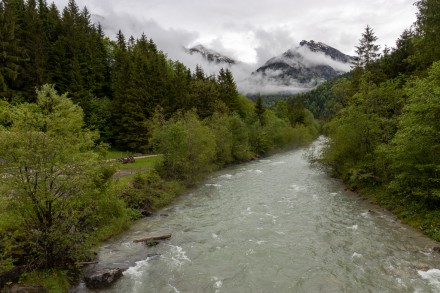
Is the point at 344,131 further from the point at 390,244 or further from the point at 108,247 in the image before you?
the point at 108,247

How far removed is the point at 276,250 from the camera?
19812 millimetres

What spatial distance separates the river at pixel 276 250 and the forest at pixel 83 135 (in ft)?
8.90

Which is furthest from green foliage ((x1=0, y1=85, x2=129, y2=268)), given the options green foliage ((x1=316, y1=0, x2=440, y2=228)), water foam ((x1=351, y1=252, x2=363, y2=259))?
green foliage ((x1=316, y1=0, x2=440, y2=228))

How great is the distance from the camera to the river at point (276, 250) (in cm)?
1591

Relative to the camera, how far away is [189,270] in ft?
57.7

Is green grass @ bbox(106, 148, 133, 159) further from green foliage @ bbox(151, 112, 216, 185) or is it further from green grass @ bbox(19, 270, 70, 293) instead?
green grass @ bbox(19, 270, 70, 293)

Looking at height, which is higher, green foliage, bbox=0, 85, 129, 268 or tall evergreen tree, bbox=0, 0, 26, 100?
tall evergreen tree, bbox=0, 0, 26, 100

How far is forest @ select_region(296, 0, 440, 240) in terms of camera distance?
23266mm

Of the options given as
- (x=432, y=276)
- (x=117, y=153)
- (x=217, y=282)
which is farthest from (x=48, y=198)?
(x=117, y=153)

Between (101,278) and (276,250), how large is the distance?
34.2 ft

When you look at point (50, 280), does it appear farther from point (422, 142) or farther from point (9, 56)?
point (9, 56)

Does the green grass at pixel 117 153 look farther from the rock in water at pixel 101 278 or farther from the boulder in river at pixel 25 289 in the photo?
the boulder in river at pixel 25 289

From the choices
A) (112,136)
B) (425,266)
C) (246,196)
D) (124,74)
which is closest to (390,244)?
(425,266)

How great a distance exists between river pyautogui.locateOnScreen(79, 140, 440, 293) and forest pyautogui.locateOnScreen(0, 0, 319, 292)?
2713mm
